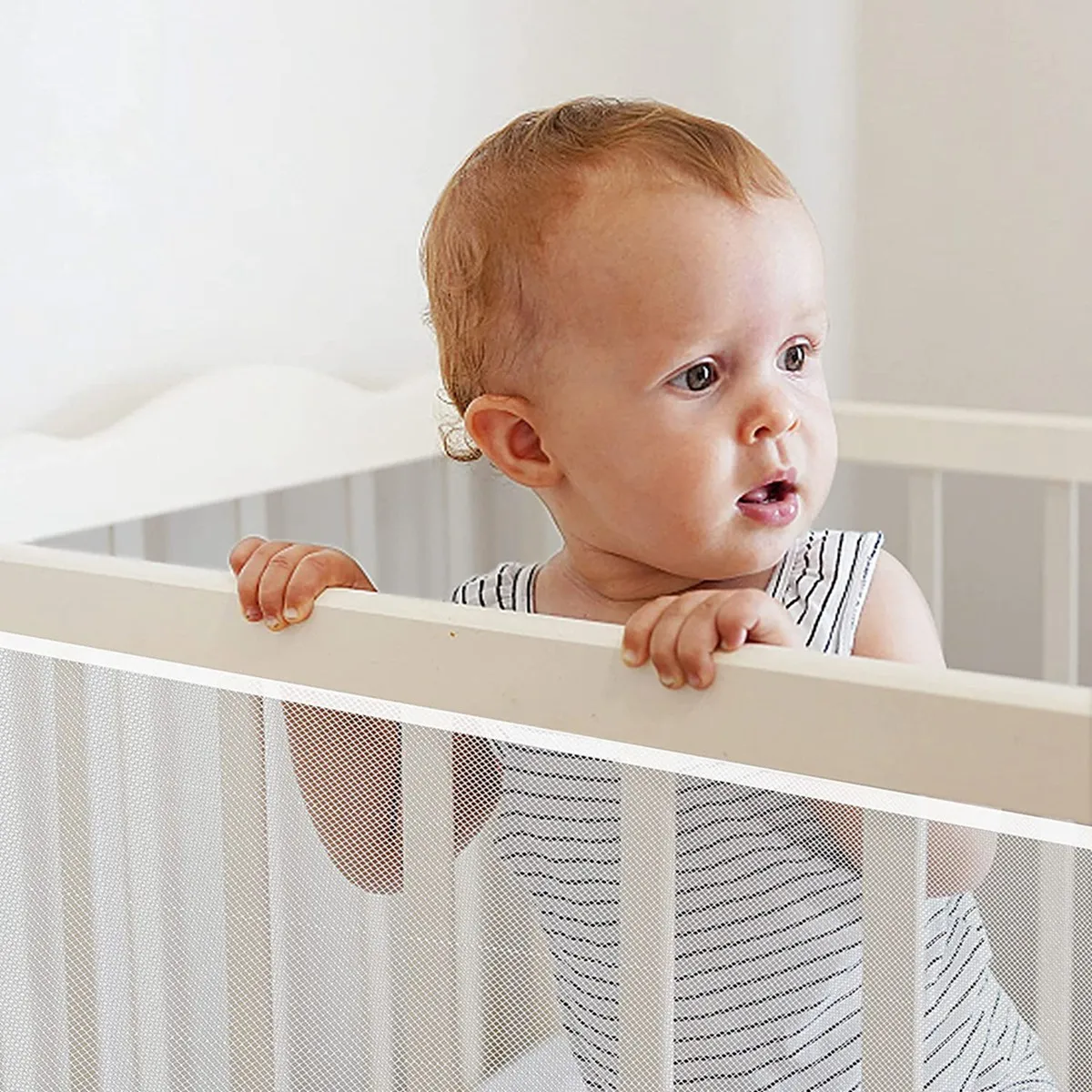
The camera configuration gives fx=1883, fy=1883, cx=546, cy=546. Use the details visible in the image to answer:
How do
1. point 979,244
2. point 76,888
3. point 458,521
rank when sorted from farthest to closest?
point 979,244
point 458,521
point 76,888

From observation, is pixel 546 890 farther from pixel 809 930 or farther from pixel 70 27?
pixel 70 27

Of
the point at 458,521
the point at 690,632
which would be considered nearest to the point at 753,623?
the point at 690,632

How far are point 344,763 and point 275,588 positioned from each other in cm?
8

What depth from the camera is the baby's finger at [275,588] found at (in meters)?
0.71

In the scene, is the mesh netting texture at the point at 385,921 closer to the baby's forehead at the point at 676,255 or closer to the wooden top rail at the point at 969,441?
the baby's forehead at the point at 676,255

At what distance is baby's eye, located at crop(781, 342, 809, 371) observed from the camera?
0.78 m

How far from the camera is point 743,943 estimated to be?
661 mm

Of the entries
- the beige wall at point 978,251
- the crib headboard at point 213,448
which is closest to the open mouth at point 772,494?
the crib headboard at point 213,448

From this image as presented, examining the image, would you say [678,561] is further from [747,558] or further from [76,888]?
[76,888]

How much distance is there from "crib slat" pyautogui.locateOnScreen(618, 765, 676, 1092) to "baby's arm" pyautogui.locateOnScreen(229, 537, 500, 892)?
7cm

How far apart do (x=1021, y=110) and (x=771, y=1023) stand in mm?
1158

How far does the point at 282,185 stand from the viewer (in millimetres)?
1293

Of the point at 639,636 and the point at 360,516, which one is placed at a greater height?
the point at 639,636

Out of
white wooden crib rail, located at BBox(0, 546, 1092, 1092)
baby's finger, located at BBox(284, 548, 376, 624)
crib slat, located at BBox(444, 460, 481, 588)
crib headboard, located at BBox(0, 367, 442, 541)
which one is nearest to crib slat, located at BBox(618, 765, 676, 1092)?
white wooden crib rail, located at BBox(0, 546, 1092, 1092)
